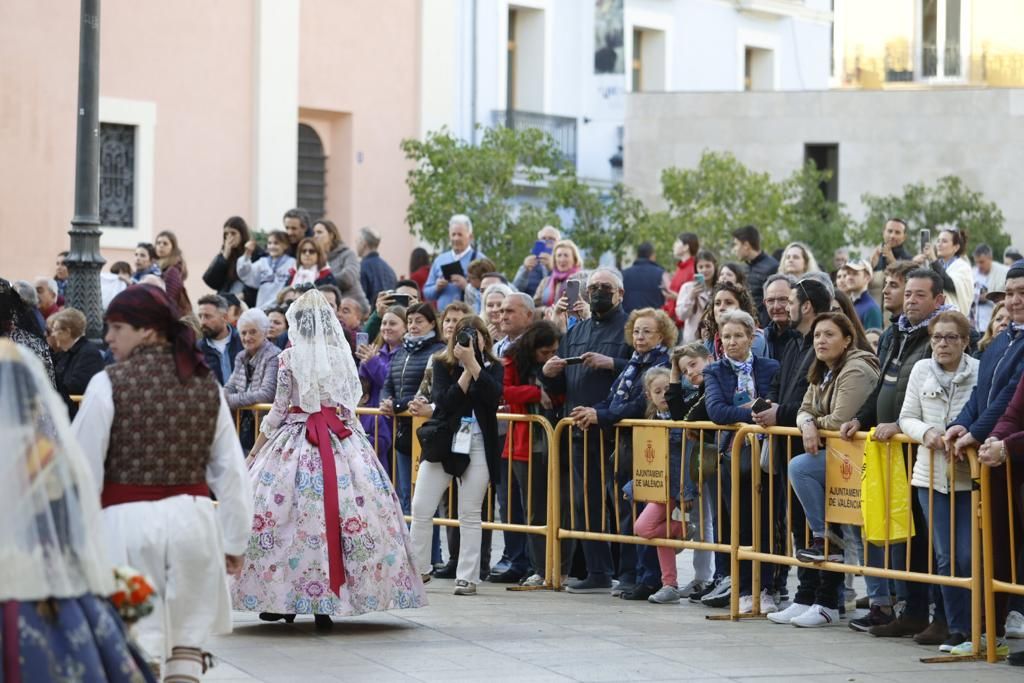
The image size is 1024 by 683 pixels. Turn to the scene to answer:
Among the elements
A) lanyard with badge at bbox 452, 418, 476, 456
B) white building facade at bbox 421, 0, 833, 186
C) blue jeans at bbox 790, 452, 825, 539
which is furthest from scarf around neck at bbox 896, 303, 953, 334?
white building facade at bbox 421, 0, 833, 186

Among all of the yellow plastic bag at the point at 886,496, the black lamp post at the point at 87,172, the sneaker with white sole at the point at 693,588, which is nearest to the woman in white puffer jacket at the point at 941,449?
the yellow plastic bag at the point at 886,496

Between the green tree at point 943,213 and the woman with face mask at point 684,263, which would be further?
the green tree at point 943,213

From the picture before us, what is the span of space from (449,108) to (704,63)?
9.40 m

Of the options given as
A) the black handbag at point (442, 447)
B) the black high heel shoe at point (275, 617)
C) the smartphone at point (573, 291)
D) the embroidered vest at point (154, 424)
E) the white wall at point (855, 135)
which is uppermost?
the white wall at point (855, 135)

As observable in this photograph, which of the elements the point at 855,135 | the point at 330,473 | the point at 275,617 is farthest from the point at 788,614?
the point at 855,135

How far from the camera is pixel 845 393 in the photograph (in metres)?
11.0

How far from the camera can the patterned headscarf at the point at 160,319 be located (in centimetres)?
729

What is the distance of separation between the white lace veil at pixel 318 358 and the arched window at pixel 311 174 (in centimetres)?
1827

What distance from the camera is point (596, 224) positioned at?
30.3 meters

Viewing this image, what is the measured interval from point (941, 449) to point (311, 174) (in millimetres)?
20405

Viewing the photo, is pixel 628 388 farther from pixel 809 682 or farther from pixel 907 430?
A: pixel 809 682

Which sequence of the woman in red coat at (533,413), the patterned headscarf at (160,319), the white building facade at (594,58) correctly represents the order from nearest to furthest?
the patterned headscarf at (160,319)
the woman in red coat at (533,413)
the white building facade at (594,58)

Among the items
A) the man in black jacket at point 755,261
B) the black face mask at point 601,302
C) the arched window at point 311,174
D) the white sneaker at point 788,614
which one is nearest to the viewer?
the white sneaker at point 788,614

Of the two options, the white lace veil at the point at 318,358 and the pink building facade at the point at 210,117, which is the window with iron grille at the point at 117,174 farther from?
the white lace veil at the point at 318,358
